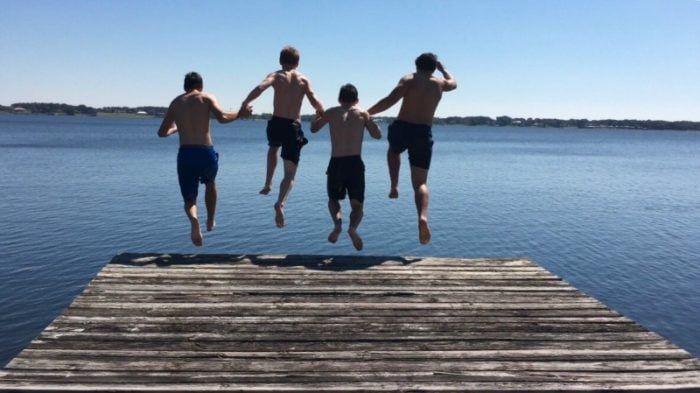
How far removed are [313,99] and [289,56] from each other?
73 cm

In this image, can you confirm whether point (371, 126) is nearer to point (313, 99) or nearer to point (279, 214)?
point (313, 99)

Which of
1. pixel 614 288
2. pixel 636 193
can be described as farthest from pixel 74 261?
pixel 636 193

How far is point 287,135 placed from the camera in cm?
771

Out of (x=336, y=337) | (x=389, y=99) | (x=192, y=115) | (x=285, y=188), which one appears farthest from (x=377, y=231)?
(x=336, y=337)

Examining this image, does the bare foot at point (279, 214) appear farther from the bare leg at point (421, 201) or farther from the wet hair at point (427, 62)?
the wet hair at point (427, 62)

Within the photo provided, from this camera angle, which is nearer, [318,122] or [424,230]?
[318,122]

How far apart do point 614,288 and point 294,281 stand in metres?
14.5

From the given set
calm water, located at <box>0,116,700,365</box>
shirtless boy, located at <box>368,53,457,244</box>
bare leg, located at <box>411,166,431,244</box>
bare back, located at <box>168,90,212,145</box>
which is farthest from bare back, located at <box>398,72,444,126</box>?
calm water, located at <box>0,116,700,365</box>

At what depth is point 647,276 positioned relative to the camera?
59.6ft

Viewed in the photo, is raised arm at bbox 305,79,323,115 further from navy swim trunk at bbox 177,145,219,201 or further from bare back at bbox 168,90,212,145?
navy swim trunk at bbox 177,145,219,201

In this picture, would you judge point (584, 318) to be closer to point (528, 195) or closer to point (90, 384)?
point (90, 384)

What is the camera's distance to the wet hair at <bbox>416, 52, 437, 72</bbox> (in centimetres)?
735

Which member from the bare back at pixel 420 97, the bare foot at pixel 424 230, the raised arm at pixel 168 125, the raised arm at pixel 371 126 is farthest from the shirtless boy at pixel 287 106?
the bare foot at pixel 424 230

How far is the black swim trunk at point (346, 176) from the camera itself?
7188 mm
